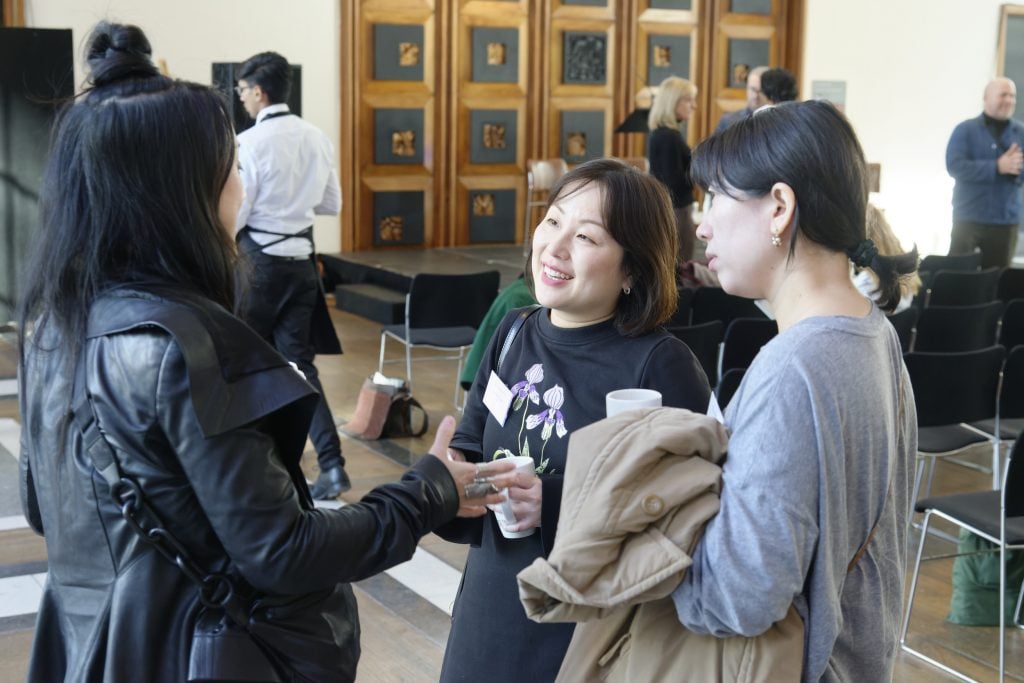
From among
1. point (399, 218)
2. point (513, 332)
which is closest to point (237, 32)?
point (399, 218)

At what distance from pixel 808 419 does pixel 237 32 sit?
9.30 meters

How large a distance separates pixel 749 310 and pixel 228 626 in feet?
16.1

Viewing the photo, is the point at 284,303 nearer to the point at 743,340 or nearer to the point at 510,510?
the point at 743,340

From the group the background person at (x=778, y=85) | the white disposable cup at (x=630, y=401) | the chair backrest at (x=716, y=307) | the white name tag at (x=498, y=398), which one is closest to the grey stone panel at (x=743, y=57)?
the background person at (x=778, y=85)

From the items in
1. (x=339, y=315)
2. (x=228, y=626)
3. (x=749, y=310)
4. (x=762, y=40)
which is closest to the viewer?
(x=228, y=626)

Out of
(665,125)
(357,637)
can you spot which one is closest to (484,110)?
(665,125)

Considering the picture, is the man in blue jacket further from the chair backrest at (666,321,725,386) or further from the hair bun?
the hair bun

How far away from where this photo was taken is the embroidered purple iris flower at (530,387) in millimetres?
2016

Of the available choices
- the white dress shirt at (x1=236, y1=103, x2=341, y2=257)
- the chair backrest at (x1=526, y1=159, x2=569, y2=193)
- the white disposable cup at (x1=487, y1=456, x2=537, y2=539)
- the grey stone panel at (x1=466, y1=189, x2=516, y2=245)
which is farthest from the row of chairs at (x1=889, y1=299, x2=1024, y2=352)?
the grey stone panel at (x1=466, y1=189, x2=516, y2=245)

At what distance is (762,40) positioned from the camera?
1281 centimetres

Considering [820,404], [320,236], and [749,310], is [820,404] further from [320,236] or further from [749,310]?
[320,236]

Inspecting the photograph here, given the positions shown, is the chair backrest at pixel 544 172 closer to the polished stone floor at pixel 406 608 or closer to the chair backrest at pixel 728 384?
the polished stone floor at pixel 406 608

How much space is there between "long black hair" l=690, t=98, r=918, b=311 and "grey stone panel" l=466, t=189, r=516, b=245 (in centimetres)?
1004

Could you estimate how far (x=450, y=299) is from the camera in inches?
254
